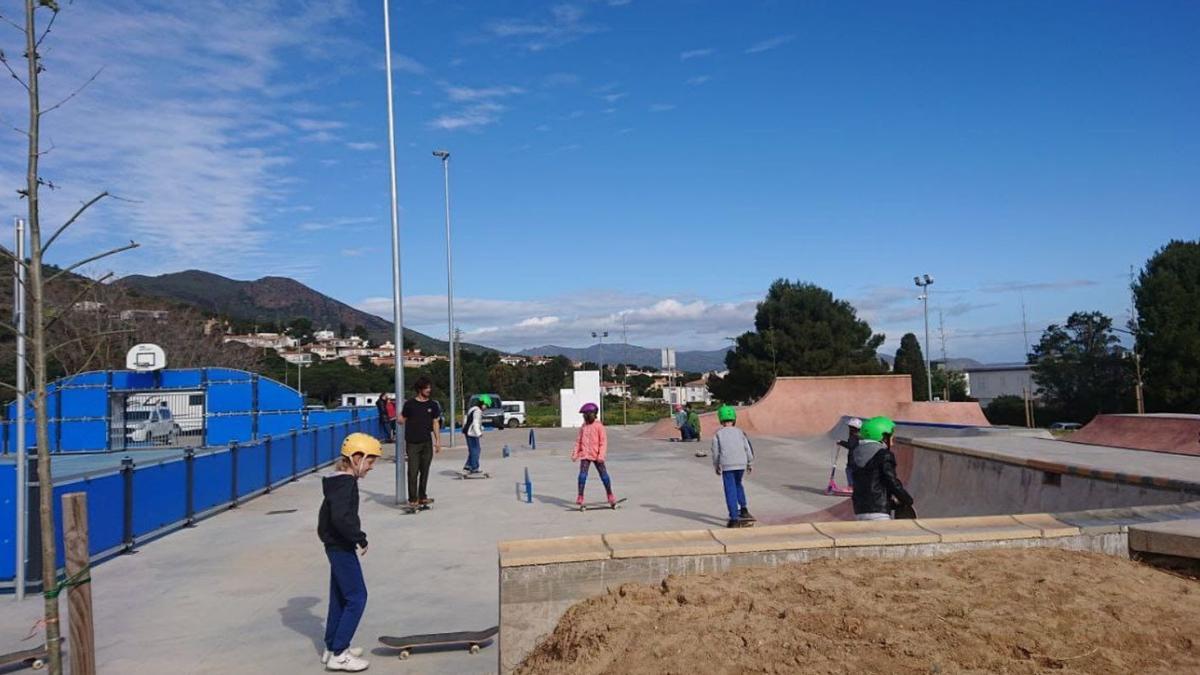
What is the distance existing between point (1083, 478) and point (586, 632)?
24.4 feet

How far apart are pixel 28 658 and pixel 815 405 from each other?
99.3 feet

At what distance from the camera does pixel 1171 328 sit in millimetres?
47500

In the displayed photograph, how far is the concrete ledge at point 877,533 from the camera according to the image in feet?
17.6

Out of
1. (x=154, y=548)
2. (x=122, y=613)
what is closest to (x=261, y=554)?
(x=154, y=548)

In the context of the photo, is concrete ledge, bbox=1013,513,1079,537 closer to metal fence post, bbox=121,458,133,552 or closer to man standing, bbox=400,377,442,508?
man standing, bbox=400,377,442,508

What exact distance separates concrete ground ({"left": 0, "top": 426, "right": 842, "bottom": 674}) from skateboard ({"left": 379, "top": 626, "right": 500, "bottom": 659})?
8cm

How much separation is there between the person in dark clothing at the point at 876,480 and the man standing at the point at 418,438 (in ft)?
23.4

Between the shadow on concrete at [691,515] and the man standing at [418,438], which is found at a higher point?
the man standing at [418,438]

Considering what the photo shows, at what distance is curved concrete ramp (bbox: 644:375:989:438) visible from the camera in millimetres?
32594

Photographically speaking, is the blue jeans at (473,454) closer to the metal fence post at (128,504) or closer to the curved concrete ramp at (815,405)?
the metal fence post at (128,504)

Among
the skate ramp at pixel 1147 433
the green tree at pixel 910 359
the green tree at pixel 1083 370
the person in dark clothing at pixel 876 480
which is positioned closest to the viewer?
the person in dark clothing at pixel 876 480

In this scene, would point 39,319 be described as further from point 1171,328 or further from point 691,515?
point 1171,328

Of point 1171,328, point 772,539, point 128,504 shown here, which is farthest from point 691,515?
point 1171,328

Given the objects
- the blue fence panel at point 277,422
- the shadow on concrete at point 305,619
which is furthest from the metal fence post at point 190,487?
the blue fence panel at point 277,422
